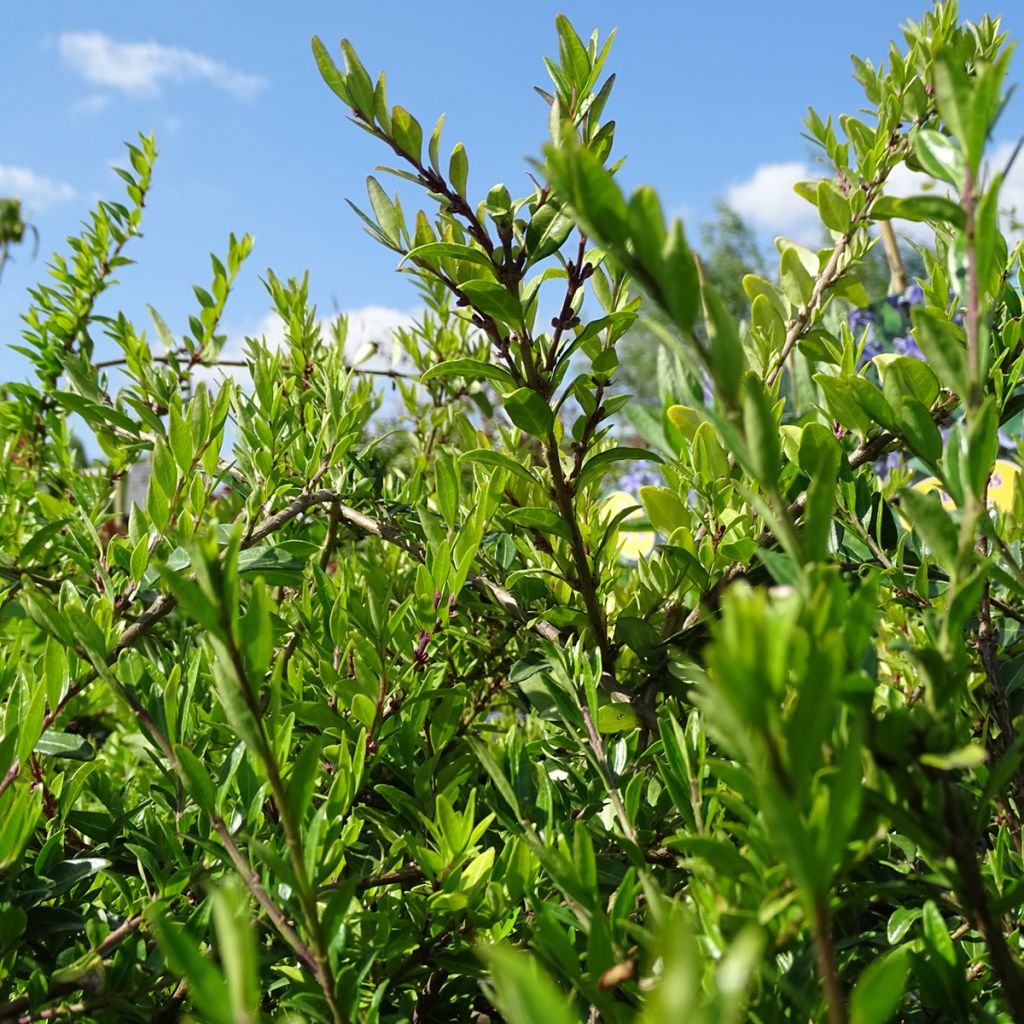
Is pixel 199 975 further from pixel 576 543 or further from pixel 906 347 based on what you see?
pixel 906 347

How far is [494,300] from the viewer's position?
0.51m

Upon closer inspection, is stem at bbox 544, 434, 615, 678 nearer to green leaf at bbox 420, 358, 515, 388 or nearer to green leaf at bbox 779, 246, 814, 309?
green leaf at bbox 420, 358, 515, 388

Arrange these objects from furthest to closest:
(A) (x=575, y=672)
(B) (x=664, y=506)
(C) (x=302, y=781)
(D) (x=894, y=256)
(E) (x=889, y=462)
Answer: (E) (x=889, y=462)
(D) (x=894, y=256)
(B) (x=664, y=506)
(A) (x=575, y=672)
(C) (x=302, y=781)

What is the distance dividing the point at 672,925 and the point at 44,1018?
1.03ft

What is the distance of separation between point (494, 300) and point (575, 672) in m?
0.20

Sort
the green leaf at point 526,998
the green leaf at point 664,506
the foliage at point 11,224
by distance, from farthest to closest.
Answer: the foliage at point 11,224 < the green leaf at point 664,506 < the green leaf at point 526,998

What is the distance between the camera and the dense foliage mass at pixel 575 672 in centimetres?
27

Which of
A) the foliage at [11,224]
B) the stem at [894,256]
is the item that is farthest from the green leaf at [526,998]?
the foliage at [11,224]

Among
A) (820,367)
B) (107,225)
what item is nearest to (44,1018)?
(820,367)

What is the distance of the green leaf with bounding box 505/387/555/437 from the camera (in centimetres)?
52

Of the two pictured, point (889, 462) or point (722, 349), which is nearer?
point (722, 349)

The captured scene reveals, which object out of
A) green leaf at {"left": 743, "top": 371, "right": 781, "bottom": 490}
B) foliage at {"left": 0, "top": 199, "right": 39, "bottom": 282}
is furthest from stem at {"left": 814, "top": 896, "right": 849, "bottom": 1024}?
foliage at {"left": 0, "top": 199, "right": 39, "bottom": 282}

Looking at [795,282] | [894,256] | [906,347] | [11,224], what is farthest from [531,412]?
[11,224]

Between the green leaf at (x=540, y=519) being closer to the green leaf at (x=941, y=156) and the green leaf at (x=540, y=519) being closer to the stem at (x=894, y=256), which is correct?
the green leaf at (x=941, y=156)
